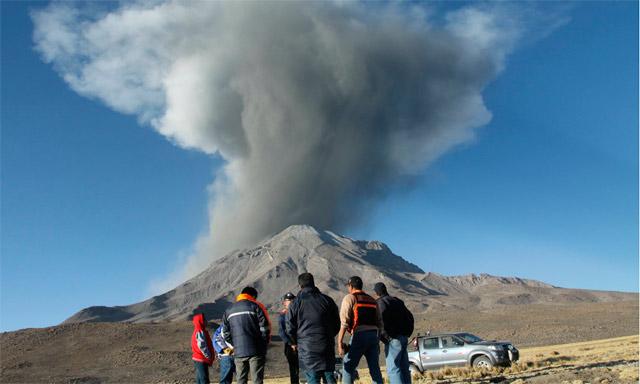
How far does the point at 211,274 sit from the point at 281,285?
33043 mm

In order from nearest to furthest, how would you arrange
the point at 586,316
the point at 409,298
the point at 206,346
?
the point at 206,346, the point at 586,316, the point at 409,298

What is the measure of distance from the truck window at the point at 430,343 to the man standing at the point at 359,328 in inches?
464

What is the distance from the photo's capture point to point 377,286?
958 centimetres

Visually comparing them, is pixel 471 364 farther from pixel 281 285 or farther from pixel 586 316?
pixel 281 285

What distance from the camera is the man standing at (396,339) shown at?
874cm

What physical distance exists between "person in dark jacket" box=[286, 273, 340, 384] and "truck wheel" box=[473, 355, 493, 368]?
11.9 meters

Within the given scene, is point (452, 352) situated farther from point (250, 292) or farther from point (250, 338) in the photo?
point (250, 338)

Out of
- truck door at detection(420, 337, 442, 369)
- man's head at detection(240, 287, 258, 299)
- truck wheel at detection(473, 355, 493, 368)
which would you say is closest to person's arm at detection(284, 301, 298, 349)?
man's head at detection(240, 287, 258, 299)

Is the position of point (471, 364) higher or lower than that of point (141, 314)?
lower

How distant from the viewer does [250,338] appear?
8.40m

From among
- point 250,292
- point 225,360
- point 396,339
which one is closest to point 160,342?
point 225,360

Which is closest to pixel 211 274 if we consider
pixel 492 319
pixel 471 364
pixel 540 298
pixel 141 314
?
pixel 141 314

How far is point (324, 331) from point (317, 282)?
141 m

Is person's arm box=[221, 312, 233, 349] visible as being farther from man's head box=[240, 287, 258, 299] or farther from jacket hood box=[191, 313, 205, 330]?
jacket hood box=[191, 313, 205, 330]
